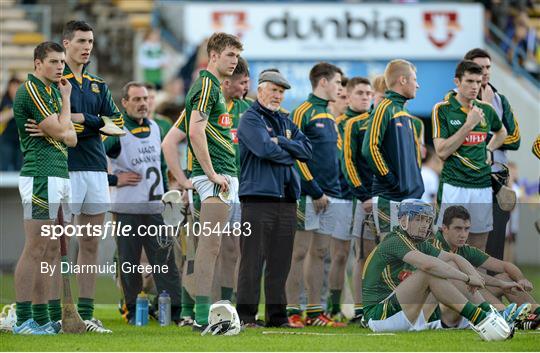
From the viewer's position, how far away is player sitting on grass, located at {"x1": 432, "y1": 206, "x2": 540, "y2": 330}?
10.2 metres

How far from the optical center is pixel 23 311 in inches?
377

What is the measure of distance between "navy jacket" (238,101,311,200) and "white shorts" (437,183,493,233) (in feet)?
4.18

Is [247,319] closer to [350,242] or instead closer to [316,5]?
[350,242]

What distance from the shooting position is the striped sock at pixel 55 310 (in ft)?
32.0

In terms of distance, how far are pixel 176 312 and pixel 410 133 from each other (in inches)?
102

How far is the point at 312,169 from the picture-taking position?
38.9 feet

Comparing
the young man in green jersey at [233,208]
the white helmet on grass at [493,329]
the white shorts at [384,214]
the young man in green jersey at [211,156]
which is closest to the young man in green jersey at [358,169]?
the white shorts at [384,214]

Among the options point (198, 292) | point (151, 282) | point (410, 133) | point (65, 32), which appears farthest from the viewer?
point (151, 282)

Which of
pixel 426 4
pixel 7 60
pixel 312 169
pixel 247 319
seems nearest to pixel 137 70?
pixel 7 60

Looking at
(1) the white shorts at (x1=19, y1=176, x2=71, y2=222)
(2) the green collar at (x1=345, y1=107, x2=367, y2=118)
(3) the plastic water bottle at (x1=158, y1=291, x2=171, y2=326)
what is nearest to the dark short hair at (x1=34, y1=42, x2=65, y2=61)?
(1) the white shorts at (x1=19, y1=176, x2=71, y2=222)

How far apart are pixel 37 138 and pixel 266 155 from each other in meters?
1.84

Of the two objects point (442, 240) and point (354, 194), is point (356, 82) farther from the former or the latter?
point (442, 240)

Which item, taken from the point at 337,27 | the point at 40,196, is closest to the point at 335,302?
the point at 40,196

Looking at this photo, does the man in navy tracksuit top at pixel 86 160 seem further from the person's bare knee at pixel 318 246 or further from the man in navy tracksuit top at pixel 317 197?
the person's bare knee at pixel 318 246
